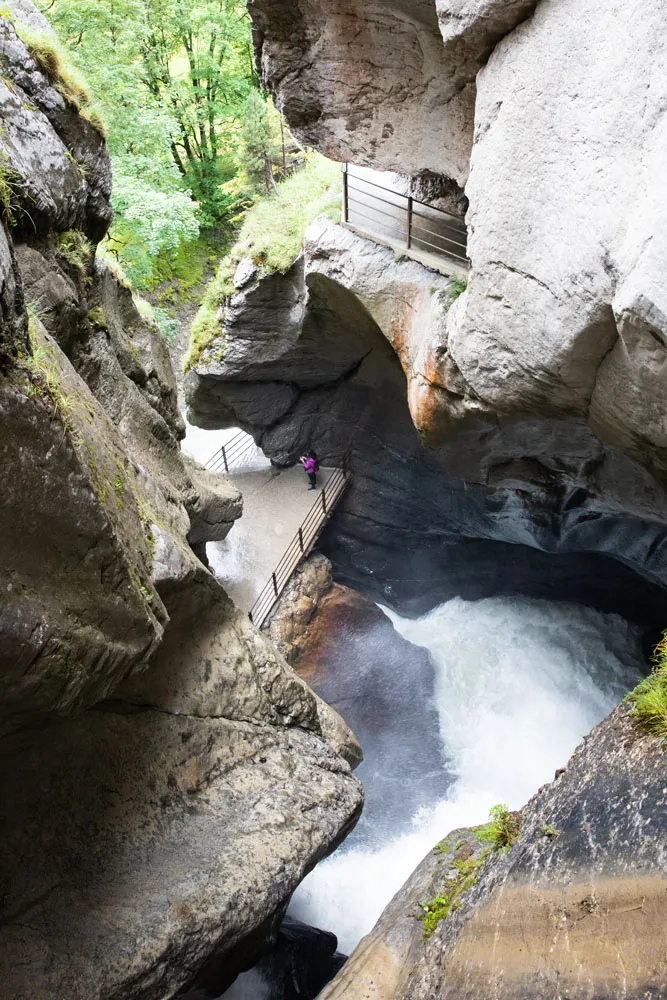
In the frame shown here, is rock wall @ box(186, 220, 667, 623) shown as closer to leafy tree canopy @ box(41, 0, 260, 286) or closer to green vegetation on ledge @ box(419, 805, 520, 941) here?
leafy tree canopy @ box(41, 0, 260, 286)

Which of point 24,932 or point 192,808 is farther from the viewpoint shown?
point 192,808

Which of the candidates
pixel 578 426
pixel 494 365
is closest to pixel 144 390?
pixel 494 365

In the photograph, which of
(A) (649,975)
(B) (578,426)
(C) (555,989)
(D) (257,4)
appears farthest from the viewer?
(B) (578,426)

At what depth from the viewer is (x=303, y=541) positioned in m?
13.7

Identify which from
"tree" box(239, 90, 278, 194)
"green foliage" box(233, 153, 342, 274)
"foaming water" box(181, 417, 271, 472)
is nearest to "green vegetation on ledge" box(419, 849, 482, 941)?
"green foliage" box(233, 153, 342, 274)

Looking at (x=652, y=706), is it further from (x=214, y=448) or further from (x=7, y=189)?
(x=214, y=448)

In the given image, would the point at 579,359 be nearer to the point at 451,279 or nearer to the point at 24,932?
the point at 451,279

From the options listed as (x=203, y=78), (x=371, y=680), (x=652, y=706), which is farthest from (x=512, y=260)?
(x=203, y=78)

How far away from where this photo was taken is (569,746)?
11.8 metres

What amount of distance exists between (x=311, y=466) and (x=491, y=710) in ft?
20.5

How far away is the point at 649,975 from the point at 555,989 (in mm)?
608

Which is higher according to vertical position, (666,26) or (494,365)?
(666,26)

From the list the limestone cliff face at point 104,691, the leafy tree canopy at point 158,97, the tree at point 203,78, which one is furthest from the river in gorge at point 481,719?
the tree at point 203,78

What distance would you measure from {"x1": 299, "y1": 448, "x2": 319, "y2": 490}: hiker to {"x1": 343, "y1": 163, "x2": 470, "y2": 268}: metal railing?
217 inches
